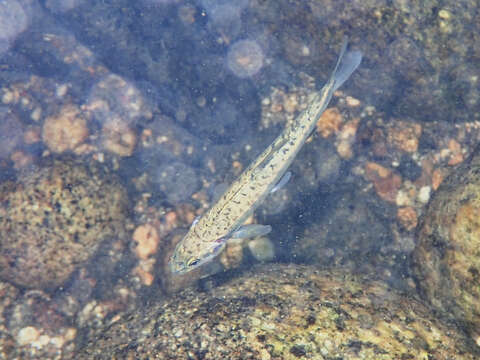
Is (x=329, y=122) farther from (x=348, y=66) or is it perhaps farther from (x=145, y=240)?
(x=145, y=240)

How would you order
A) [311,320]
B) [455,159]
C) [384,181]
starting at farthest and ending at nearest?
[384,181] < [455,159] < [311,320]

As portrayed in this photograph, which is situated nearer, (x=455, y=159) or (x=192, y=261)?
(x=192, y=261)

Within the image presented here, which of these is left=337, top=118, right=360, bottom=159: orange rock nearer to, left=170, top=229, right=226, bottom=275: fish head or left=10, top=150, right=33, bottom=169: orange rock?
left=170, top=229, right=226, bottom=275: fish head

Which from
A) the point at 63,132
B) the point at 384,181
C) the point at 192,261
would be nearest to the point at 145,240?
the point at 192,261

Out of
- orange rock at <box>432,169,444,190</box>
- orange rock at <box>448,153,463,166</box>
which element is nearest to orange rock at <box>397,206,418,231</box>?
orange rock at <box>432,169,444,190</box>

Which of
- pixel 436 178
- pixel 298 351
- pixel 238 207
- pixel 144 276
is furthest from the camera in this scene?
pixel 144 276

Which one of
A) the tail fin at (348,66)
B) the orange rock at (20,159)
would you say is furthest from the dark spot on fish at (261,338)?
the orange rock at (20,159)
